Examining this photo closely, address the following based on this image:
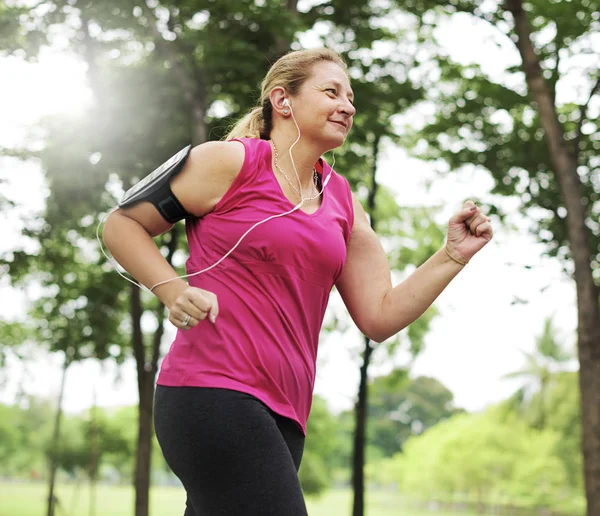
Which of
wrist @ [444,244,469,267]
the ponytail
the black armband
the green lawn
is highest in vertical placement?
the ponytail

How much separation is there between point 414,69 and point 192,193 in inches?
517

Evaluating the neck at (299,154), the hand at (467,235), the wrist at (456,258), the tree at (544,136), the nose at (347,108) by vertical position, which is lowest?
the wrist at (456,258)

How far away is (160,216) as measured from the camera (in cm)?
234

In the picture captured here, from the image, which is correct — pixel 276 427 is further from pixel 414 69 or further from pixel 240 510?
pixel 414 69

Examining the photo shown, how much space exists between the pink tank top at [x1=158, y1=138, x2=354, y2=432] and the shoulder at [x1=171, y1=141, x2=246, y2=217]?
3 cm

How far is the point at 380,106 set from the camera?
43.8ft

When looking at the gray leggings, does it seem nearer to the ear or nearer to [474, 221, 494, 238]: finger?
[474, 221, 494, 238]: finger

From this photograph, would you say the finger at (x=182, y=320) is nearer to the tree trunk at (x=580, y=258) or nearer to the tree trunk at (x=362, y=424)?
the tree trunk at (x=580, y=258)

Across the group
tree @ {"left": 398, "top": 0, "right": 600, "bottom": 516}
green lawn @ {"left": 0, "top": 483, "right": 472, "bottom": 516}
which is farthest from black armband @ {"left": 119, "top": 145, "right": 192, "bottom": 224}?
green lawn @ {"left": 0, "top": 483, "right": 472, "bottom": 516}

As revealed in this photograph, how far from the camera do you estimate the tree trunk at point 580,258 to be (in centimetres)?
1063

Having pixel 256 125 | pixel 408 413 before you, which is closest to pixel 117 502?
pixel 408 413

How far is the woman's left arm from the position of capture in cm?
244

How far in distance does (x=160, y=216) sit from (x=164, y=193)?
0.25 ft

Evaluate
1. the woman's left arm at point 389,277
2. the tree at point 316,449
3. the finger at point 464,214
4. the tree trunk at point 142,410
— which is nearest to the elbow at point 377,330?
the woman's left arm at point 389,277
